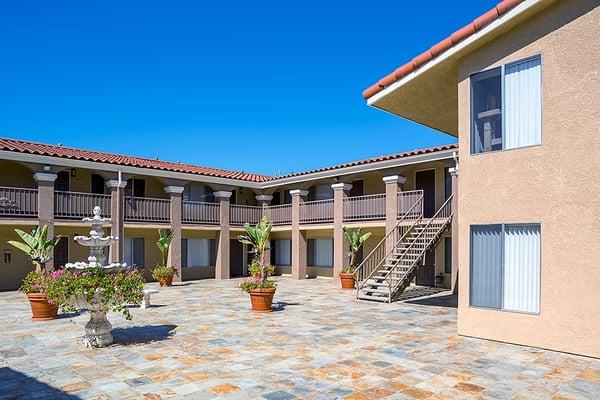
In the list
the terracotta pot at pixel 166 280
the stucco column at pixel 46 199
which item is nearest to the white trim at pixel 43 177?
the stucco column at pixel 46 199

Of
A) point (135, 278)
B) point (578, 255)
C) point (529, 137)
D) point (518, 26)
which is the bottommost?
point (135, 278)

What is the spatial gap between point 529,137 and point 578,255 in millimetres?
2407

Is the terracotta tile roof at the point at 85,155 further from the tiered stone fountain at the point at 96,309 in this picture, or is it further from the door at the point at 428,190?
the tiered stone fountain at the point at 96,309

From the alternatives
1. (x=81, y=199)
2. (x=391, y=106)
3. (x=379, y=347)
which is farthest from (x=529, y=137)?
(x=81, y=199)

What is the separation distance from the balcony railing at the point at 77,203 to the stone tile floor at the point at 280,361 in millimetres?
7430

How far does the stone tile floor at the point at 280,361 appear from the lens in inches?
258

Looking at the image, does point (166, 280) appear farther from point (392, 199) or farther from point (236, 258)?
point (392, 199)

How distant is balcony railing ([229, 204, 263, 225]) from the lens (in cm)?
2577

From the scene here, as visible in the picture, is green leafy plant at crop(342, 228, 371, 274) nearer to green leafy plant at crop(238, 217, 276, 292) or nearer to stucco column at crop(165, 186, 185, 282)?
green leafy plant at crop(238, 217, 276, 292)

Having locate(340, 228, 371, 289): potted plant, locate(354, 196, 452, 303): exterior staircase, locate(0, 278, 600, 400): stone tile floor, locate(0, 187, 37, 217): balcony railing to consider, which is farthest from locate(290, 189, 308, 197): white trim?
locate(0, 278, 600, 400): stone tile floor

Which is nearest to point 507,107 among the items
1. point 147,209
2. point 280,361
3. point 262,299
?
point 280,361

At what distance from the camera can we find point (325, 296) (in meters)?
17.5

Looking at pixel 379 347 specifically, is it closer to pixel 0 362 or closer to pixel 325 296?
pixel 0 362

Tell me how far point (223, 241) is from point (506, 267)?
705 inches
